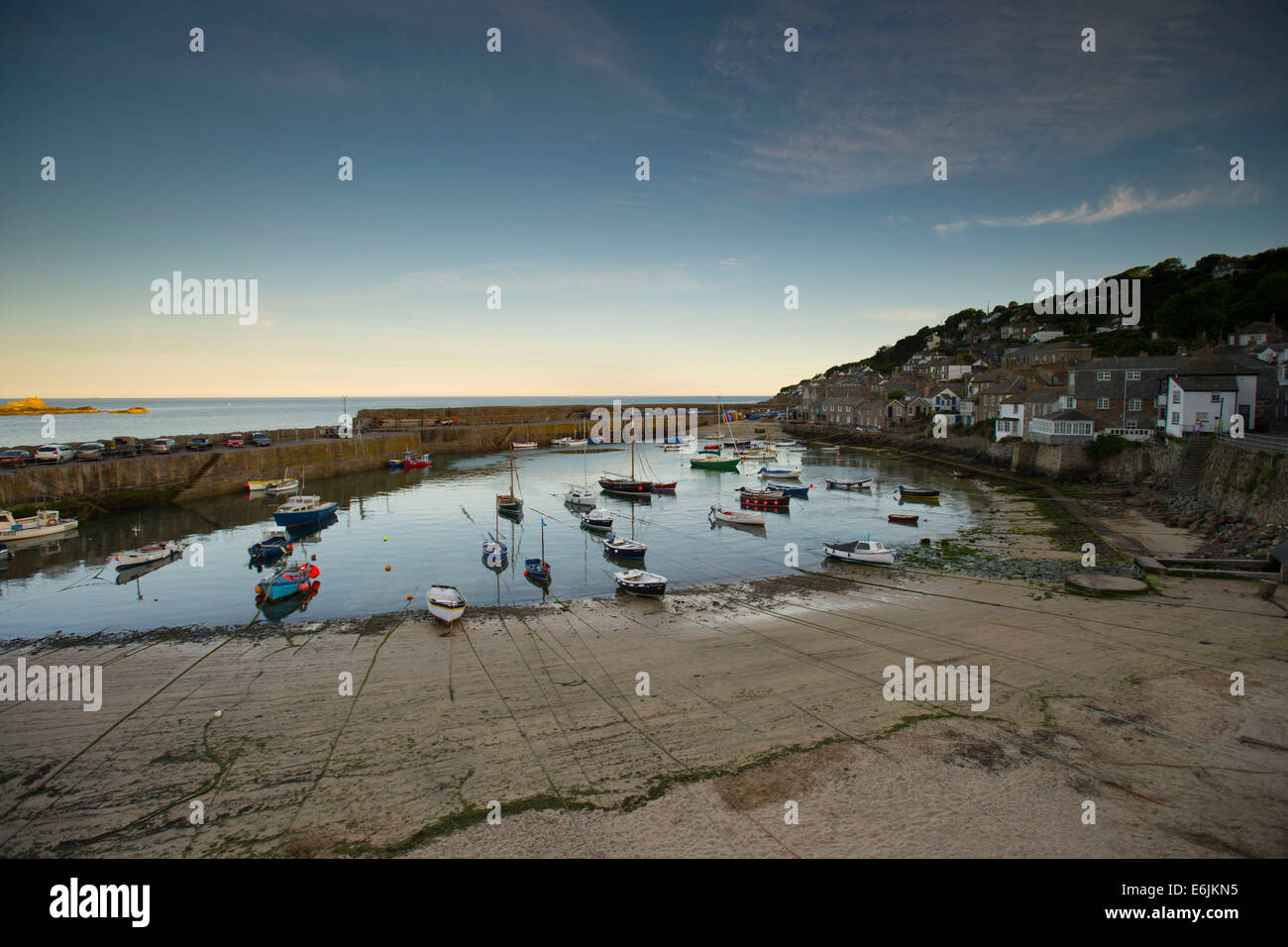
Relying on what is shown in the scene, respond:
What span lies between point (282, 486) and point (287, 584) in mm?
31692

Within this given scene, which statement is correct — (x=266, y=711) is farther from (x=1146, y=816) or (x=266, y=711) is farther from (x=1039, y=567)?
(x=1039, y=567)

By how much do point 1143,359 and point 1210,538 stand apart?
3113 centimetres

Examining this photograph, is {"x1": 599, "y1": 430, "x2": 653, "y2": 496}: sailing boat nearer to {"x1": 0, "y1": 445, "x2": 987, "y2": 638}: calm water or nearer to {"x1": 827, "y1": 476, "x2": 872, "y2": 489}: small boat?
{"x1": 0, "y1": 445, "x2": 987, "y2": 638}: calm water

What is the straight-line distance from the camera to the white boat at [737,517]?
39.8 metres

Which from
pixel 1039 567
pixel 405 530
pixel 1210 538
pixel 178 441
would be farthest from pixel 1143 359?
pixel 178 441

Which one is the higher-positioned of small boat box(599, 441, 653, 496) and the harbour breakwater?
the harbour breakwater

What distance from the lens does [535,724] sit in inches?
527

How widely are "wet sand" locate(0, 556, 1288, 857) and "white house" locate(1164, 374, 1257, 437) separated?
27.1 meters

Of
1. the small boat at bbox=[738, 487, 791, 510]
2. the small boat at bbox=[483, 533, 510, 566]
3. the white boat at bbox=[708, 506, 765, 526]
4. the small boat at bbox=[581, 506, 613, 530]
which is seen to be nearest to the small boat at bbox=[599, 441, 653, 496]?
the small boat at bbox=[738, 487, 791, 510]

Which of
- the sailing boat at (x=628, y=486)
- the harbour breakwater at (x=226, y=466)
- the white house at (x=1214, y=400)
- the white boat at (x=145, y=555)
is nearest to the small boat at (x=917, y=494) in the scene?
the white house at (x=1214, y=400)

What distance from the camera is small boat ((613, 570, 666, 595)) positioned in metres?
24.4

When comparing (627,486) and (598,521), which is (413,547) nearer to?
(598,521)

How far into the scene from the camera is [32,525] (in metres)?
35.0

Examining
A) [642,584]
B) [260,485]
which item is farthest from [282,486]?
[642,584]
